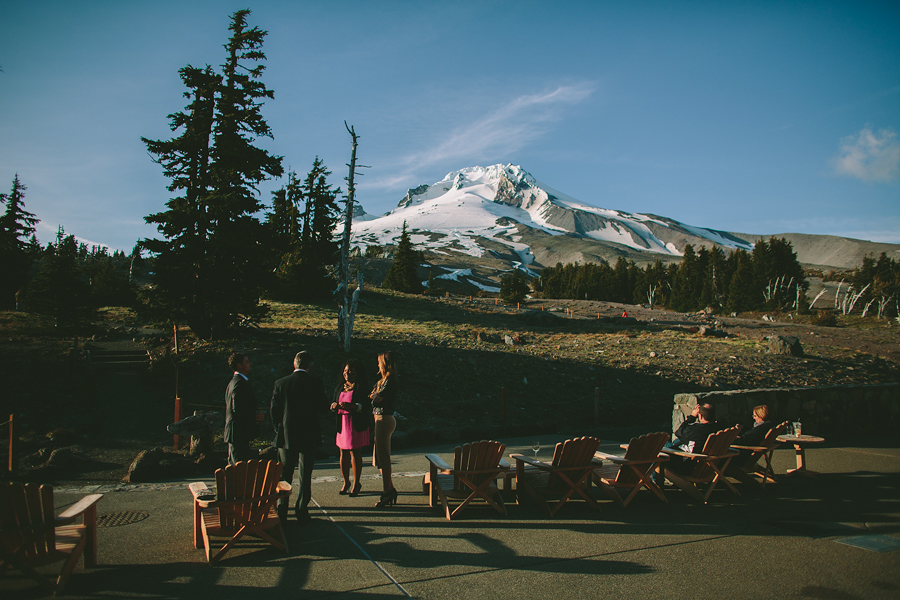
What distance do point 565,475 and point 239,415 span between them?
3.78 metres

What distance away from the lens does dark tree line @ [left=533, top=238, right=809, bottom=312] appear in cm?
6391

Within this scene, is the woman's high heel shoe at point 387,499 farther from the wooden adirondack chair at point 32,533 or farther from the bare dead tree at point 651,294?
the bare dead tree at point 651,294

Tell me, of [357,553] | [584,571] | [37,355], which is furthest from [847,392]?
[37,355]

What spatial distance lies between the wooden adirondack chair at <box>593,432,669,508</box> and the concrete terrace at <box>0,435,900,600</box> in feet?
0.65

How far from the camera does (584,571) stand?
4.30 m

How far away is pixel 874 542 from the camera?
486cm

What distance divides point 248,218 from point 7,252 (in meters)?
23.4

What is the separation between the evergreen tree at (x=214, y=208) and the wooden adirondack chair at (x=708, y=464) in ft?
50.2

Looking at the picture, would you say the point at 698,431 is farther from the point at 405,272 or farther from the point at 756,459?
the point at 405,272

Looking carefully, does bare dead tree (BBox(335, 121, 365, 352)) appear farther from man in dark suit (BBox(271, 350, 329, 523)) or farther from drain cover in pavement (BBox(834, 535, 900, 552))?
drain cover in pavement (BBox(834, 535, 900, 552))

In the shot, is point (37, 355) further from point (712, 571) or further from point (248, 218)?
point (712, 571)

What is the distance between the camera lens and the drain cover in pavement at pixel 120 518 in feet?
18.2

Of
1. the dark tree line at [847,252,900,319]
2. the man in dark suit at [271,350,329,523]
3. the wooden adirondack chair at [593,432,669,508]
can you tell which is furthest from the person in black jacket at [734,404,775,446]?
the dark tree line at [847,252,900,319]

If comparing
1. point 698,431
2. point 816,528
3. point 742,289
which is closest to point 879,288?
point 742,289
